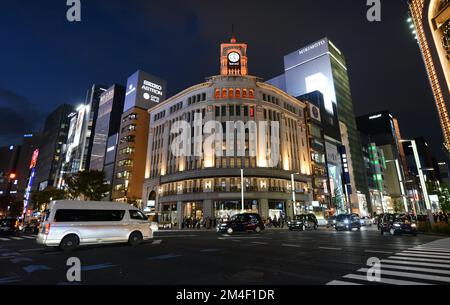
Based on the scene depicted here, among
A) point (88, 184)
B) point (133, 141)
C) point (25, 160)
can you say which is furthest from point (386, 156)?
point (25, 160)

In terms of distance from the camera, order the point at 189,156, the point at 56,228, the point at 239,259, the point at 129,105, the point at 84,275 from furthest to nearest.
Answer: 1. the point at 129,105
2. the point at 189,156
3. the point at 56,228
4. the point at 239,259
5. the point at 84,275

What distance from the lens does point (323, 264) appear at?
7828 mm

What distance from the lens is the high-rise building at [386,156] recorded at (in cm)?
11494

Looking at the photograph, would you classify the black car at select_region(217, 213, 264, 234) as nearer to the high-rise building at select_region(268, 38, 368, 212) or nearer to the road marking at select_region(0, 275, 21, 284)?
the road marking at select_region(0, 275, 21, 284)

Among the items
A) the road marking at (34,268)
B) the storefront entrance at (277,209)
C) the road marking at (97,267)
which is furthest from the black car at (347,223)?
the road marking at (34,268)

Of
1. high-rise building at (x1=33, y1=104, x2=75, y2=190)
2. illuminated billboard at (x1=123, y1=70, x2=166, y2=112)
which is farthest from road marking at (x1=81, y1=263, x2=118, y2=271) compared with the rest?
high-rise building at (x1=33, y1=104, x2=75, y2=190)

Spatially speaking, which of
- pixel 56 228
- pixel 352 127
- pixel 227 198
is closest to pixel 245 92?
pixel 227 198

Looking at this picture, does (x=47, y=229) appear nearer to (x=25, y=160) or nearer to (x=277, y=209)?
(x=277, y=209)

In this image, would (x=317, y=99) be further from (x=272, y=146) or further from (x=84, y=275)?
(x=84, y=275)

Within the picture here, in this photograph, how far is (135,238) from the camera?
47.1 feet

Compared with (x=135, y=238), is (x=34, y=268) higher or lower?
lower

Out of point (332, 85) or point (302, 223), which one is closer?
point (302, 223)

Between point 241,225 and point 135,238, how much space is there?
41.7 ft
